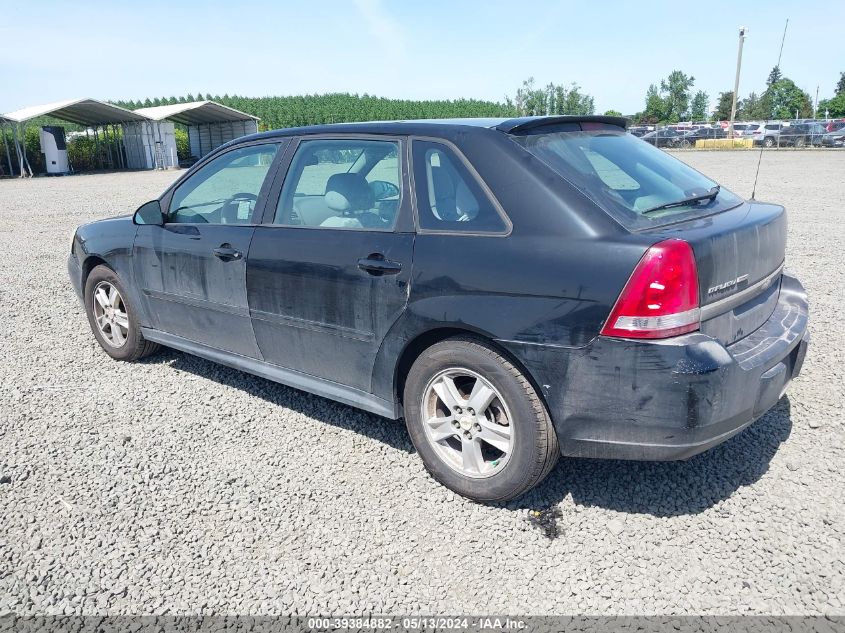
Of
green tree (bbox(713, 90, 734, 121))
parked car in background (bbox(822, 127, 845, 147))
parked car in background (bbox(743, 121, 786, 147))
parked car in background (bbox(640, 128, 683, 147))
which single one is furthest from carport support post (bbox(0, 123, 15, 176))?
green tree (bbox(713, 90, 734, 121))

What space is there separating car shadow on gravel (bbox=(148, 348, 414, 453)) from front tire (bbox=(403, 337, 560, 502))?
1.71 ft

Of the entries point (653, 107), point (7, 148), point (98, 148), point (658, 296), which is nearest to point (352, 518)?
point (658, 296)

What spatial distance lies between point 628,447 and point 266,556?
1.59 m

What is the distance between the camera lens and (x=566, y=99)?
223ft

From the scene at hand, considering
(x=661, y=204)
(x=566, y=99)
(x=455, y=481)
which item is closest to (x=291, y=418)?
(x=455, y=481)

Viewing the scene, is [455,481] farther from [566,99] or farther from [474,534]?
[566,99]

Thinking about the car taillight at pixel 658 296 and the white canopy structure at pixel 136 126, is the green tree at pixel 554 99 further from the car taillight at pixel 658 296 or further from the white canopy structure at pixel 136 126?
the car taillight at pixel 658 296

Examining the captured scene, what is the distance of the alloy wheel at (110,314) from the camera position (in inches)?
199

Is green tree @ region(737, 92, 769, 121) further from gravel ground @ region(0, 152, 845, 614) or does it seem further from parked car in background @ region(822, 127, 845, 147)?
gravel ground @ region(0, 152, 845, 614)

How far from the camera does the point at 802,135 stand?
37.9 m

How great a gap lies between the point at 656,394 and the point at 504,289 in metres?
0.74

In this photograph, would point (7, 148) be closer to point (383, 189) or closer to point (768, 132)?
point (383, 189)

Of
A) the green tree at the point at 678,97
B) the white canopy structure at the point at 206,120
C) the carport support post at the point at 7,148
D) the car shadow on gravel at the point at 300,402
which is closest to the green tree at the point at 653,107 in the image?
the green tree at the point at 678,97

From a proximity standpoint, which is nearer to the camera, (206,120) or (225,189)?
(225,189)
